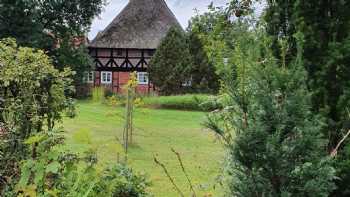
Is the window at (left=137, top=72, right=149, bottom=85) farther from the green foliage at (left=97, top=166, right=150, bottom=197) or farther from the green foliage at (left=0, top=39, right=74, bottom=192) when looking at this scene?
the green foliage at (left=97, top=166, right=150, bottom=197)

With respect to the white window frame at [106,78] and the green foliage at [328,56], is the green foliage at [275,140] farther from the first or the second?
the white window frame at [106,78]

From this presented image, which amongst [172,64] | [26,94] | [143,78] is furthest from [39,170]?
Result: [143,78]

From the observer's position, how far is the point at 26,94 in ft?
19.7

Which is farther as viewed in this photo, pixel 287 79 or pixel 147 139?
pixel 147 139

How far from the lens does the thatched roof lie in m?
41.8

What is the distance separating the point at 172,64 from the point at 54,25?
27.8 feet

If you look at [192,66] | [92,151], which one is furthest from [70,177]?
[192,66]

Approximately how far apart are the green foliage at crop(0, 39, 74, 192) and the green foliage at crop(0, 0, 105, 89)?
26.6 meters

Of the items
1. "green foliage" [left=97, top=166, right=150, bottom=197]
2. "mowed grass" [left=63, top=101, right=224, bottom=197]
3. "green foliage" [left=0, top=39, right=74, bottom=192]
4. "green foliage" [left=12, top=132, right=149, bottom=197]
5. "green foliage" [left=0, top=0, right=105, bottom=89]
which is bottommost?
"mowed grass" [left=63, top=101, right=224, bottom=197]

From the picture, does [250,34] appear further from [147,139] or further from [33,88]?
[147,139]

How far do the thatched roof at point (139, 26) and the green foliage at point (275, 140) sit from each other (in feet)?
123

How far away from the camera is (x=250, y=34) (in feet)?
14.0

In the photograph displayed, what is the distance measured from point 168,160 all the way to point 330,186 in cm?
823

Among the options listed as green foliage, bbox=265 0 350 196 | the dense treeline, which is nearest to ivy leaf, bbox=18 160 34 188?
the dense treeline
